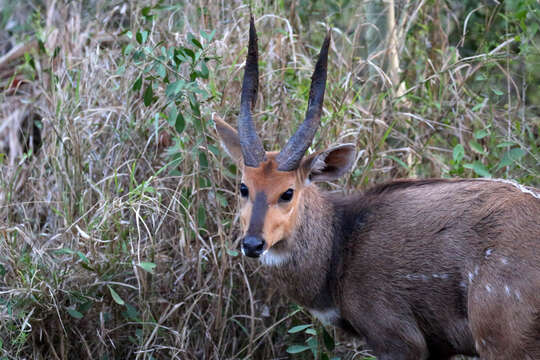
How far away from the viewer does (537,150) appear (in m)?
5.65

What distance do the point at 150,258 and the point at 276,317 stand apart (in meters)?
0.99

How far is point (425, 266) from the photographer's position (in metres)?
4.52

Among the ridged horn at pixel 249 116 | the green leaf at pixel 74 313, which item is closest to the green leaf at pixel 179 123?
the ridged horn at pixel 249 116

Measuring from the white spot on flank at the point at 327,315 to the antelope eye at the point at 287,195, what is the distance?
75 centimetres

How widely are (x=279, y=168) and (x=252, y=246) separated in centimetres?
57

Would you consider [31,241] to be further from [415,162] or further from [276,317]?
[415,162]

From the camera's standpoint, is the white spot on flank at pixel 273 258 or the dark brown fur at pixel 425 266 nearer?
the dark brown fur at pixel 425 266

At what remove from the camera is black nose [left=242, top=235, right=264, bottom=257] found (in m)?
4.43

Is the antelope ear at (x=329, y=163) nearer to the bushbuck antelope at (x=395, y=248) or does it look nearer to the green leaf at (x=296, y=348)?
the bushbuck antelope at (x=395, y=248)

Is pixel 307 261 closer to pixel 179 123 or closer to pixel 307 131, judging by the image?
pixel 307 131

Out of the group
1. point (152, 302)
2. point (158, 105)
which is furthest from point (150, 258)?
point (158, 105)

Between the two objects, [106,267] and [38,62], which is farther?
[38,62]

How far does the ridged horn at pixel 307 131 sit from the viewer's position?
4.73 m

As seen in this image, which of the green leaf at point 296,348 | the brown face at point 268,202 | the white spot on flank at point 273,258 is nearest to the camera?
the brown face at point 268,202
